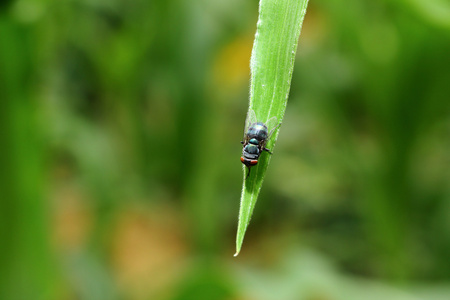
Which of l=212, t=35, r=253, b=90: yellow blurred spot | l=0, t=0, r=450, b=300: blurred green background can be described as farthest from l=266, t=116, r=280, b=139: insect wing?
l=212, t=35, r=253, b=90: yellow blurred spot

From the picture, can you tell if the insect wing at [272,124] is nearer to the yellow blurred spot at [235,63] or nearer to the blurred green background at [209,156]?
the blurred green background at [209,156]

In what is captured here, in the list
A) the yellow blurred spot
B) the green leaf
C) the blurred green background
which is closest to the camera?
the green leaf

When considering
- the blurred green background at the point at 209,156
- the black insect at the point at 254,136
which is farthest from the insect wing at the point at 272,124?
the blurred green background at the point at 209,156

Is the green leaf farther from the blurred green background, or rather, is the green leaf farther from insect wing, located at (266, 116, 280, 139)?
the blurred green background

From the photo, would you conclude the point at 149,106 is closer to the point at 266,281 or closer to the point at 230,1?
the point at 230,1

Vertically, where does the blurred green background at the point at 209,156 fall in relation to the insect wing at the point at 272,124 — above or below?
below

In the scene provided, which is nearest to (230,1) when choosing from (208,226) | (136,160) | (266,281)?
(136,160)

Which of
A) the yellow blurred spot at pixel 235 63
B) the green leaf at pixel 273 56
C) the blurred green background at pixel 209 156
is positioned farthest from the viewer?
the yellow blurred spot at pixel 235 63
